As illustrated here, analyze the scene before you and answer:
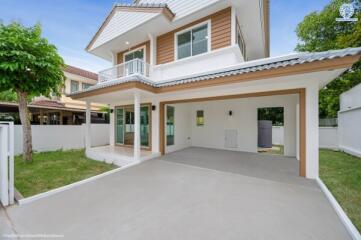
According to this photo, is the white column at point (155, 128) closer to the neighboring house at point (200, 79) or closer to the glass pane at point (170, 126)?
the neighboring house at point (200, 79)

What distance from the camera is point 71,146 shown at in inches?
434

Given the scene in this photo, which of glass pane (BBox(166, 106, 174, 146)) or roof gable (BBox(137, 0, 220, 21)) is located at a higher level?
roof gable (BBox(137, 0, 220, 21))

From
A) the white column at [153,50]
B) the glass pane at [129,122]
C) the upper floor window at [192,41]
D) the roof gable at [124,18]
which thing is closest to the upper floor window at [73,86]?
the roof gable at [124,18]

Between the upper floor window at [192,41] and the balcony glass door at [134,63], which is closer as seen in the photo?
the upper floor window at [192,41]

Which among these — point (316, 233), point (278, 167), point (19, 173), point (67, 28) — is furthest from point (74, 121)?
point (316, 233)

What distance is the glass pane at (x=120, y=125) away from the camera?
1028 centimetres

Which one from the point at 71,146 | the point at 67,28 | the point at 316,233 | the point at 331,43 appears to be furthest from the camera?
the point at 331,43

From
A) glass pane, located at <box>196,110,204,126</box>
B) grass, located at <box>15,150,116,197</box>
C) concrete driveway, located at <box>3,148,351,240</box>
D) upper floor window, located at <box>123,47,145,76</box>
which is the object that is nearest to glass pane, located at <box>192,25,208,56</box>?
upper floor window, located at <box>123,47,145,76</box>

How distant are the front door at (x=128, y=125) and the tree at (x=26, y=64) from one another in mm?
3641

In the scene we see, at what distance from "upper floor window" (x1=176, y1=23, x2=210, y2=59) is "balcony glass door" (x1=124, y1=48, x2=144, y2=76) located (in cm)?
189

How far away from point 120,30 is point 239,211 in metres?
10.1

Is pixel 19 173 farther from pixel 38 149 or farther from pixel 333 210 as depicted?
pixel 333 210

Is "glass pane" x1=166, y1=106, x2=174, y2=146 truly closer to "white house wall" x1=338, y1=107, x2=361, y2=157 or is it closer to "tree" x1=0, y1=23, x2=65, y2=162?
"tree" x1=0, y1=23, x2=65, y2=162

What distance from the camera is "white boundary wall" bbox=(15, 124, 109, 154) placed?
372 inches
